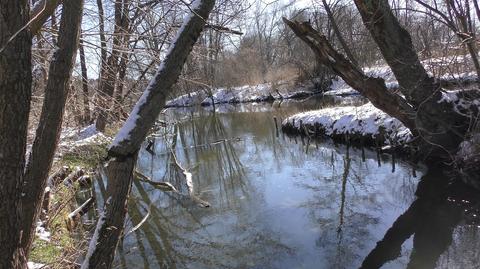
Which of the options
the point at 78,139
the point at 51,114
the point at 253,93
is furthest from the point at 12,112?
the point at 253,93

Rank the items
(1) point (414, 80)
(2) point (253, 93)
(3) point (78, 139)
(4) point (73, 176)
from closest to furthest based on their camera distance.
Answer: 1. (1) point (414, 80)
2. (4) point (73, 176)
3. (3) point (78, 139)
4. (2) point (253, 93)

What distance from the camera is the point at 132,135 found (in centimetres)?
280

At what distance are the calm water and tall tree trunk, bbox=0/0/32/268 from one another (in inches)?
126

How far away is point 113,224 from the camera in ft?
9.42

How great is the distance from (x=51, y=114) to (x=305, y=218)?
21.1 ft

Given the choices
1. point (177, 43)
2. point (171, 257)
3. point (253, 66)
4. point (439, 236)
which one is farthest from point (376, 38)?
point (253, 66)

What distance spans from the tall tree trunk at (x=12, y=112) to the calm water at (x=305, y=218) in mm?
3207

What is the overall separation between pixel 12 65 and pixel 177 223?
7.12m

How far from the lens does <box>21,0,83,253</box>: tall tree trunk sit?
2785 millimetres

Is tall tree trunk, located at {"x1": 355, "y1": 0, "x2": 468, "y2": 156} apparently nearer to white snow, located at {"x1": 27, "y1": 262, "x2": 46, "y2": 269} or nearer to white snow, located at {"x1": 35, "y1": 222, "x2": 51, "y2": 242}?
white snow, located at {"x1": 35, "y1": 222, "x2": 51, "y2": 242}

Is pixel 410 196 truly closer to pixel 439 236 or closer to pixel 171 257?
pixel 439 236

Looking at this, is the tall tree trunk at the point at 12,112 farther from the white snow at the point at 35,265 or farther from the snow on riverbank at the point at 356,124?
the snow on riverbank at the point at 356,124

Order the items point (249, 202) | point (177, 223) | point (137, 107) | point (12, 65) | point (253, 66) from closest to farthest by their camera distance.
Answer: point (12, 65)
point (137, 107)
point (177, 223)
point (249, 202)
point (253, 66)

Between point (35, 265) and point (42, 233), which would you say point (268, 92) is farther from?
point (35, 265)
